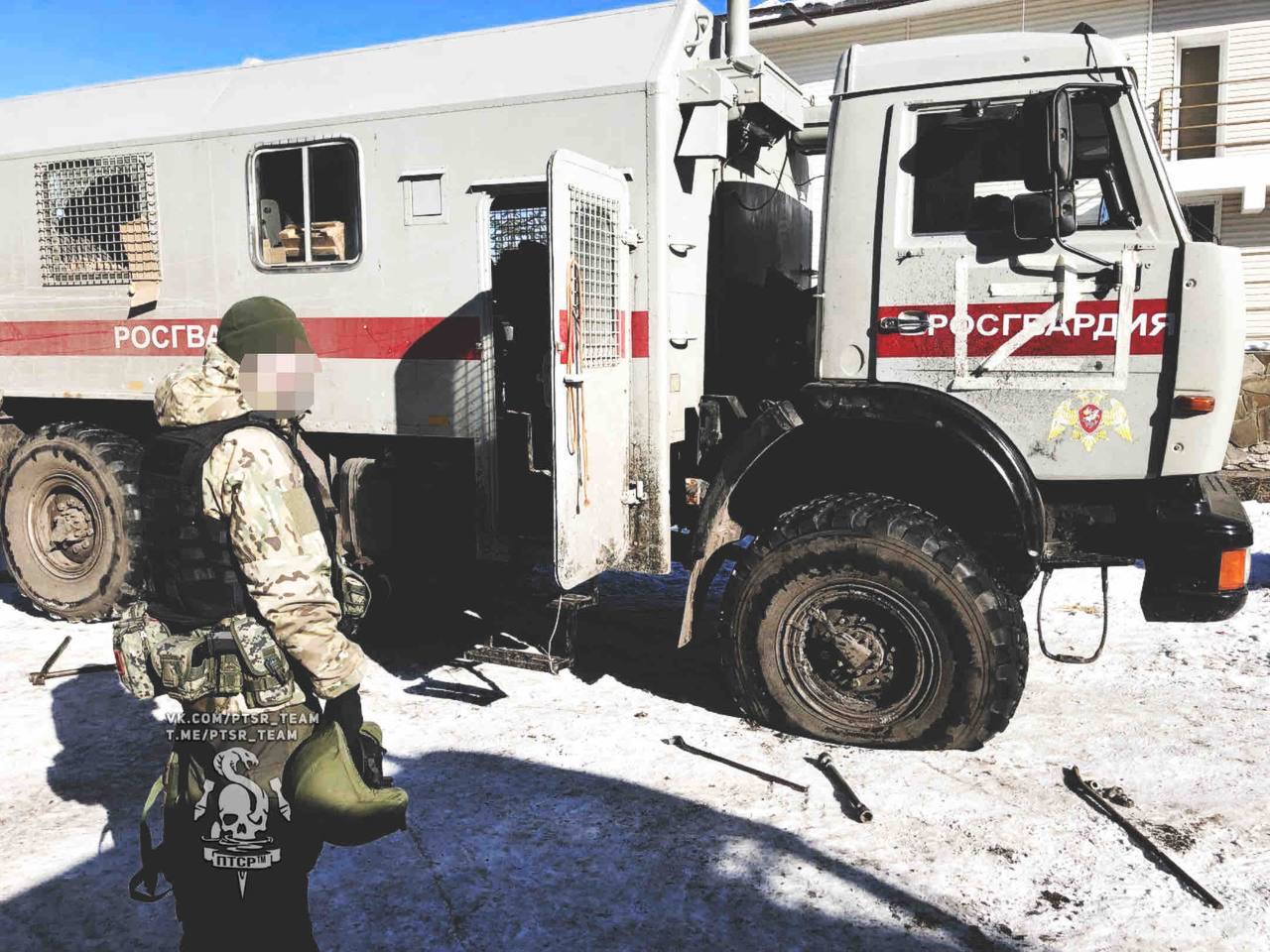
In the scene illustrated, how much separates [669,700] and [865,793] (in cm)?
131

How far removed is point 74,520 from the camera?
646cm

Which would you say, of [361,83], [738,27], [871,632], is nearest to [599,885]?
[871,632]

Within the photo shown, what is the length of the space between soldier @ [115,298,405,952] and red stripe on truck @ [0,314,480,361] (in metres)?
2.63

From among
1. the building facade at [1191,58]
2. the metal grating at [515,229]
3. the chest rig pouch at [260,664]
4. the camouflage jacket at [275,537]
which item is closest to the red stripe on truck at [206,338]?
the metal grating at [515,229]

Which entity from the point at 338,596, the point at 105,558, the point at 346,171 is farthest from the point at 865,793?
the point at 105,558

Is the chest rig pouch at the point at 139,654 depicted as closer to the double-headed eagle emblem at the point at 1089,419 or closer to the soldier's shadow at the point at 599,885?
the soldier's shadow at the point at 599,885

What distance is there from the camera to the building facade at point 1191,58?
16391mm

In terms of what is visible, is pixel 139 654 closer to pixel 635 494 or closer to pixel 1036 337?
pixel 635 494

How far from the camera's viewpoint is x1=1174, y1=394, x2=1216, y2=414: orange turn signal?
405 cm

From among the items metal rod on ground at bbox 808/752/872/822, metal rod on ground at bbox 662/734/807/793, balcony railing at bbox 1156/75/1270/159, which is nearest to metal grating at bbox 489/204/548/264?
metal rod on ground at bbox 662/734/807/793

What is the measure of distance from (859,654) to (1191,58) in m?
17.1

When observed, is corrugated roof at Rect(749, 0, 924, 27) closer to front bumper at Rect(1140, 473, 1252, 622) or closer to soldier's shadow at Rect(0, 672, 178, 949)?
front bumper at Rect(1140, 473, 1252, 622)

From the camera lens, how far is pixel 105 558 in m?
A: 6.32

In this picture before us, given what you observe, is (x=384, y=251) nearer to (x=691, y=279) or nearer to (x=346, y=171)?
(x=346, y=171)
